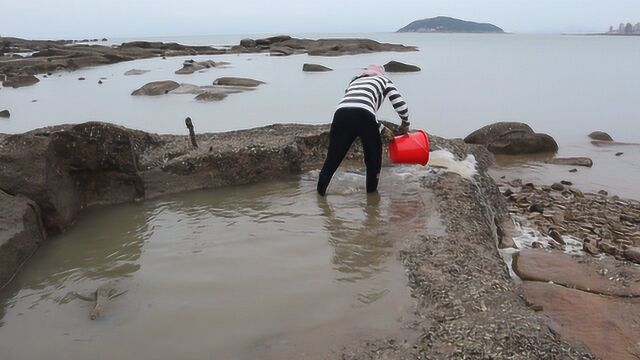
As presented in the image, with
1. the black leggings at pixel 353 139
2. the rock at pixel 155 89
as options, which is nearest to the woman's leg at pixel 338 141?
the black leggings at pixel 353 139

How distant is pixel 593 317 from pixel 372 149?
2.87 metres

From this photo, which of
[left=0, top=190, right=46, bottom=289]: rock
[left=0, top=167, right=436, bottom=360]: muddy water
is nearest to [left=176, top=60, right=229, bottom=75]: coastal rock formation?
[left=0, top=167, right=436, bottom=360]: muddy water

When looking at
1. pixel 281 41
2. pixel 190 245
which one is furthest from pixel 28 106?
pixel 281 41

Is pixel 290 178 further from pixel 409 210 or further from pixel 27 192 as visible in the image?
pixel 27 192

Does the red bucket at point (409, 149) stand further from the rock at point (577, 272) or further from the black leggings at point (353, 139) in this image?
the rock at point (577, 272)

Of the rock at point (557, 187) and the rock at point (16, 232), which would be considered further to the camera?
the rock at point (557, 187)

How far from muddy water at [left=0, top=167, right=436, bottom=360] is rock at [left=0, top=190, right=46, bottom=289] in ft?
0.38

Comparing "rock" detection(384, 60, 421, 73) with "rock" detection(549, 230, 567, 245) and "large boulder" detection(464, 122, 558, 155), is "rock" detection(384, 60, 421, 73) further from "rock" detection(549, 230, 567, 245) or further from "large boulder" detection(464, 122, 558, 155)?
"rock" detection(549, 230, 567, 245)

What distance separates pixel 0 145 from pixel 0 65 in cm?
3290

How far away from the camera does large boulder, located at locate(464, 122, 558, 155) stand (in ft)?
39.8

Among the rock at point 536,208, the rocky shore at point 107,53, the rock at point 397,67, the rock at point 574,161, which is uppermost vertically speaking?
the rocky shore at point 107,53

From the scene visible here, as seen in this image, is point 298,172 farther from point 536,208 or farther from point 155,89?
point 155,89

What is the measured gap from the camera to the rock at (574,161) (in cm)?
1137

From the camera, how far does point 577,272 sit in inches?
193
